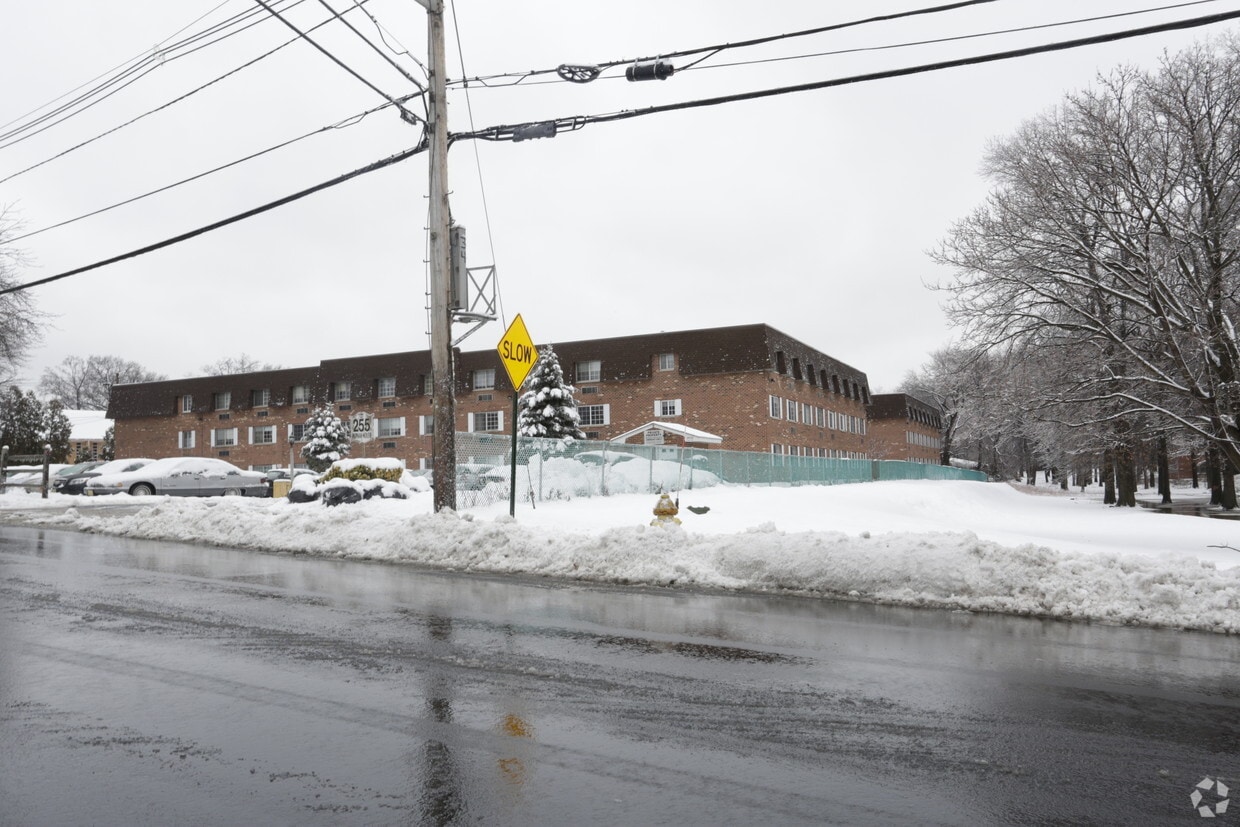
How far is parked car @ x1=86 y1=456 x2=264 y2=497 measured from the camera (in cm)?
3012

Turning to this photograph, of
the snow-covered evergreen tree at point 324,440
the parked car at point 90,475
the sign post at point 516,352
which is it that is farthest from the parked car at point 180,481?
the sign post at point 516,352

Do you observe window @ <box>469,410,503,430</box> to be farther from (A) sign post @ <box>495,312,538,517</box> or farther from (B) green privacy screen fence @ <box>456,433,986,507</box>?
(A) sign post @ <box>495,312,538,517</box>

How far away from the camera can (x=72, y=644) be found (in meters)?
6.41

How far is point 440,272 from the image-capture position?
46.8ft

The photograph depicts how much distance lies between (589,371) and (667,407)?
5.88m

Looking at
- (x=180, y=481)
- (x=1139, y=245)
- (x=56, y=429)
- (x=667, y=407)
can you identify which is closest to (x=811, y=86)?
(x=1139, y=245)

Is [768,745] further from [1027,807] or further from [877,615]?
[877,615]

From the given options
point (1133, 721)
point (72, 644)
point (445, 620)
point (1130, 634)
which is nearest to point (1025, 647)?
point (1130, 634)

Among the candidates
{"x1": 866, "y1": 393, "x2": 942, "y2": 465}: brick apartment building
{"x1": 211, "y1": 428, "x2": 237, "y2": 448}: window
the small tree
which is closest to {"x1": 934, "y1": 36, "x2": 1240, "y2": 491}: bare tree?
{"x1": 211, "y1": 428, "x2": 237, "y2": 448}: window

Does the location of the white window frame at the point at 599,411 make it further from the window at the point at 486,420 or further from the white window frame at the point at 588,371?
the window at the point at 486,420

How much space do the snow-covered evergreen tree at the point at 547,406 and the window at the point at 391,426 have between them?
1735 centimetres

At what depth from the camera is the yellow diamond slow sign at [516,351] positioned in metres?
13.9

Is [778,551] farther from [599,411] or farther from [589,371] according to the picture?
[589,371]

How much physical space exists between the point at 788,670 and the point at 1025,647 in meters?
2.30
